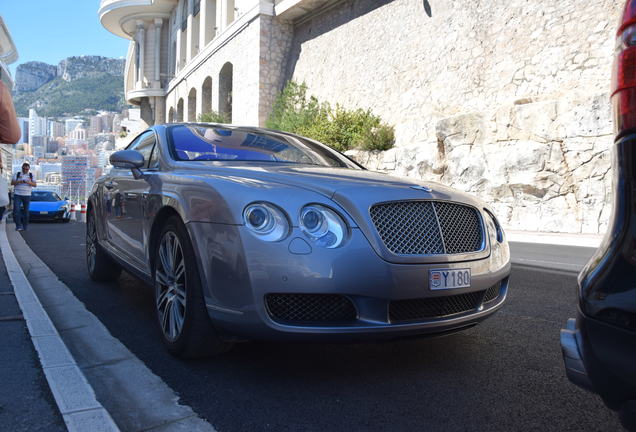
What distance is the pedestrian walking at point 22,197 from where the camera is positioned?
13.0m

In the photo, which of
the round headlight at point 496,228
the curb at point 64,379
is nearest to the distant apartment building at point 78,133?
the curb at point 64,379

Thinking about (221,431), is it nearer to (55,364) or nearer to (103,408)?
(103,408)

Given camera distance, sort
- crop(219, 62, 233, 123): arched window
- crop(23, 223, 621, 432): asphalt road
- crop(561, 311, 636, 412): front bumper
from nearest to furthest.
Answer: crop(561, 311, 636, 412): front bumper
crop(23, 223, 621, 432): asphalt road
crop(219, 62, 233, 123): arched window

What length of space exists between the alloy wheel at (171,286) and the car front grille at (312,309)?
682mm

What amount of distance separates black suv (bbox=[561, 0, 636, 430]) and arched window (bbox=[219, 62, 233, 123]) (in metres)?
32.3

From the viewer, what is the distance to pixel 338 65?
78.8 ft

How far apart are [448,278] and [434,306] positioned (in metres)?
0.16

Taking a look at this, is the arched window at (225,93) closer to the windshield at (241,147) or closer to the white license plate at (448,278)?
the windshield at (241,147)

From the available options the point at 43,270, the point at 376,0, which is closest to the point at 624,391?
the point at 43,270

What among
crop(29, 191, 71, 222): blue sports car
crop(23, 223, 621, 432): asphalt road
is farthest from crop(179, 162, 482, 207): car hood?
crop(29, 191, 71, 222): blue sports car

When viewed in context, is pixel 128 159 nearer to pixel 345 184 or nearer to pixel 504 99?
pixel 345 184

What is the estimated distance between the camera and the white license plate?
8.40ft

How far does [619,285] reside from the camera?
4.21 feet

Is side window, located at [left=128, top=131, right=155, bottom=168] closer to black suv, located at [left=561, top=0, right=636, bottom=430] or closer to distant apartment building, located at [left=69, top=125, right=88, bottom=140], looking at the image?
black suv, located at [left=561, top=0, right=636, bottom=430]
